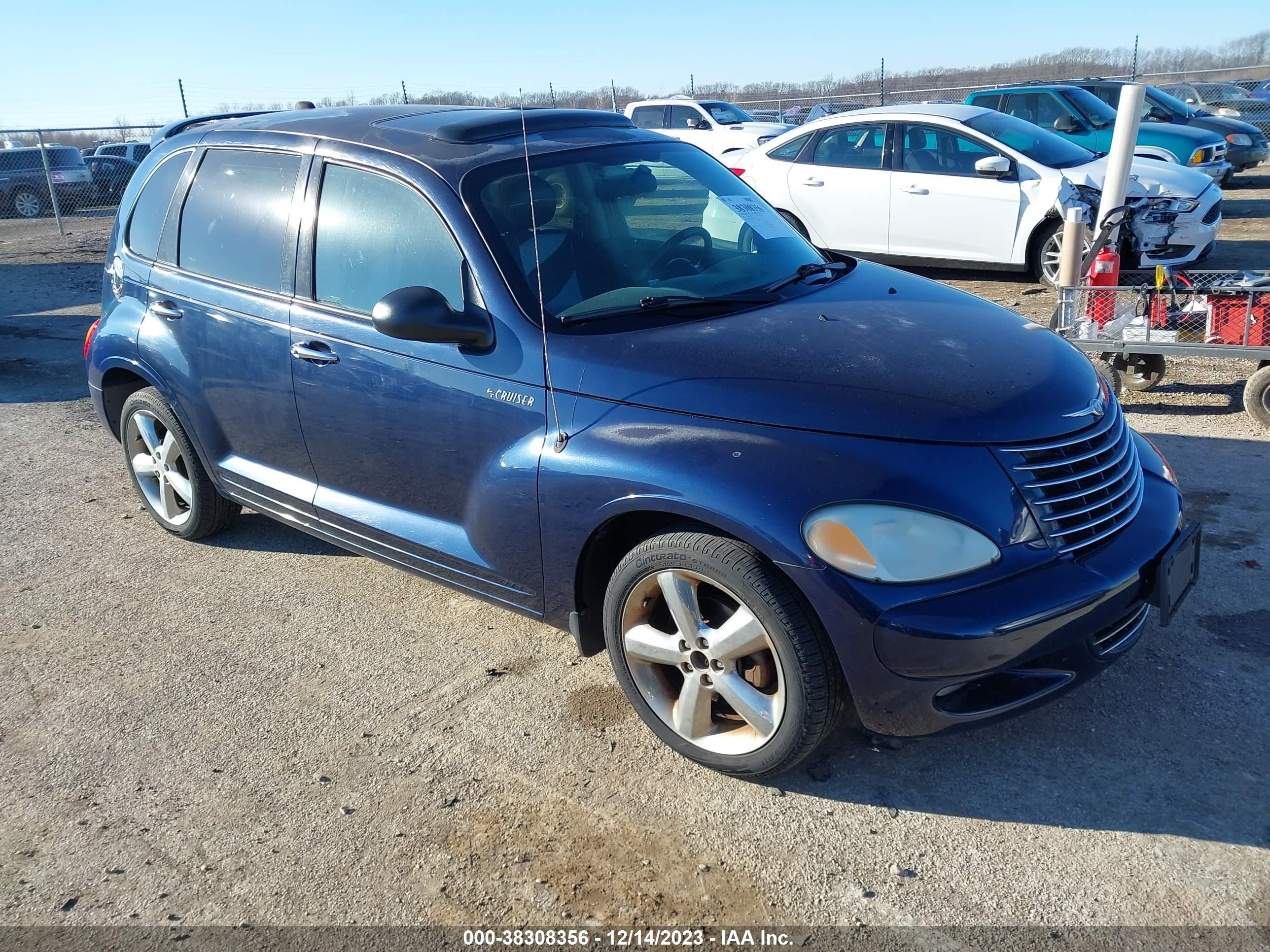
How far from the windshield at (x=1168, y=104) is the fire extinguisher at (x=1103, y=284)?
10.7 meters

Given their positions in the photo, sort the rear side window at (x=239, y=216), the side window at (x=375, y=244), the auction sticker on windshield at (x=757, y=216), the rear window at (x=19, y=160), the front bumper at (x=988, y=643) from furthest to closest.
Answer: the rear window at (x=19, y=160), the auction sticker on windshield at (x=757, y=216), the rear side window at (x=239, y=216), the side window at (x=375, y=244), the front bumper at (x=988, y=643)

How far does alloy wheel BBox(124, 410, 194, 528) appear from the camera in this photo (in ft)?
16.4

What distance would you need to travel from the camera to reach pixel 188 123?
5.08m

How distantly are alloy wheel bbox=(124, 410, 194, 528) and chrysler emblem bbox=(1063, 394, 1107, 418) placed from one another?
3.83m

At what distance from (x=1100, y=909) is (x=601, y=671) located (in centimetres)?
182

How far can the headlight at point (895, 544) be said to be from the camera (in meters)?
2.76

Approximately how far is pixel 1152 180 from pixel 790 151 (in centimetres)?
343

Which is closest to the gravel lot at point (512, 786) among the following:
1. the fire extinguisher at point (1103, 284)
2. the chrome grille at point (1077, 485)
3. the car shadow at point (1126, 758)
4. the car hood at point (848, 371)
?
the car shadow at point (1126, 758)

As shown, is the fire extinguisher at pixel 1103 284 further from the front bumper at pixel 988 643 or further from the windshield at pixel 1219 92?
the windshield at pixel 1219 92

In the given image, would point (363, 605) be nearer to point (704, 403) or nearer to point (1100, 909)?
point (704, 403)

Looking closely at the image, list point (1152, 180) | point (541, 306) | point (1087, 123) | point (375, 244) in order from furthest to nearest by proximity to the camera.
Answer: point (1087, 123) → point (1152, 180) → point (375, 244) → point (541, 306)

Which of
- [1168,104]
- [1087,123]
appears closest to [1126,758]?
[1087,123]

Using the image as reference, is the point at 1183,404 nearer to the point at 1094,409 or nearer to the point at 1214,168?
the point at 1094,409

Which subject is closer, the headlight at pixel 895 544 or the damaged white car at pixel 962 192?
A: the headlight at pixel 895 544
